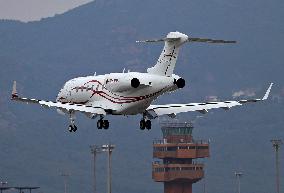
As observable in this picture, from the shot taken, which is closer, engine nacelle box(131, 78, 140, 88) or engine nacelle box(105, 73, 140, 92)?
engine nacelle box(131, 78, 140, 88)

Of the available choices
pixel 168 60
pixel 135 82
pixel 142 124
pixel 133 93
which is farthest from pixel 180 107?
pixel 135 82

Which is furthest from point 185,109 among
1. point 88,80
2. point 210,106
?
point 88,80

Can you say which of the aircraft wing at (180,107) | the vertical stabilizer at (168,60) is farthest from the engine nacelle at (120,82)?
the aircraft wing at (180,107)

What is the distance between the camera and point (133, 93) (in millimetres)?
125188

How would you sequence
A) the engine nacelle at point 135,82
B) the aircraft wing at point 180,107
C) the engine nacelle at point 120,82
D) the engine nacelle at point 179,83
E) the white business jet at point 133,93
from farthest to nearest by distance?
the aircraft wing at point 180,107 < the white business jet at point 133,93 < the engine nacelle at point 120,82 < the engine nacelle at point 135,82 < the engine nacelle at point 179,83

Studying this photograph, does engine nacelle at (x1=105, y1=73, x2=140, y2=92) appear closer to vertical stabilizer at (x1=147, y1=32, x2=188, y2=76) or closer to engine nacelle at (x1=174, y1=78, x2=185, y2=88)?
vertical stabilizer at (x1=147, y1=32, x2=188, y2=76)

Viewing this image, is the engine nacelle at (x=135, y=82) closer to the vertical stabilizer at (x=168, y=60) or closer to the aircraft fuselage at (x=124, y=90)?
the aircraft fuselage at (x=124, y=90)

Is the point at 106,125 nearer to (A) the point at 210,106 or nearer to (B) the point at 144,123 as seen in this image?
(B) the point at 144,123

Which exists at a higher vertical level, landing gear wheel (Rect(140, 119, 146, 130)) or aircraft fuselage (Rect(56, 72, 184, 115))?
aircraft fuselage (Rect(56, 72, 184, 115))

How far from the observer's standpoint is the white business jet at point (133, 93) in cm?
12325

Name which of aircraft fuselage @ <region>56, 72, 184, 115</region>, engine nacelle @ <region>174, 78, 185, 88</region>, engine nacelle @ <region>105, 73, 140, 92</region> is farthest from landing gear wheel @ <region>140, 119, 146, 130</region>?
engine nacelle @ <region>174, 78, 185, 88</region>

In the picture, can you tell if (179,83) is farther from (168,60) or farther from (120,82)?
(120,82)

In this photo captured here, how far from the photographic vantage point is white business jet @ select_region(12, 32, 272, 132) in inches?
4852

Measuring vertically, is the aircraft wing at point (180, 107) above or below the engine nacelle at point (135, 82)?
below
